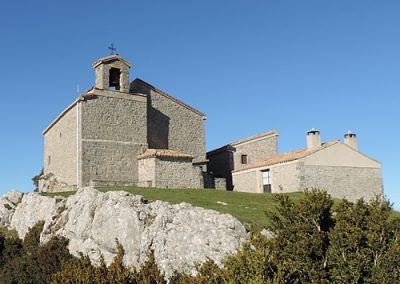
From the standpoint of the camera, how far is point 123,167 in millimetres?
33469

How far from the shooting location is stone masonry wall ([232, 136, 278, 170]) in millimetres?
41125

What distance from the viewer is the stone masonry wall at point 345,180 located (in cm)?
3309

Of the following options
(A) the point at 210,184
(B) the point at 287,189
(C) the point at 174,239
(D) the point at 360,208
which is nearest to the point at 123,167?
(A) the point at 210,184

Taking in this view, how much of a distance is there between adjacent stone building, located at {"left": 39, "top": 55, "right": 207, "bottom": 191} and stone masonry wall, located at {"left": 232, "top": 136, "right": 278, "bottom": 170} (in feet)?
14.2

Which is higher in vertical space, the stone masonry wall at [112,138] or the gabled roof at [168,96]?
the gabled roof at [168,96]

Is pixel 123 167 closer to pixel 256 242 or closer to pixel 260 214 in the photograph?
pixel 260 214

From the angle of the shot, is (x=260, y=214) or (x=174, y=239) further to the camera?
(x=260, y=214)

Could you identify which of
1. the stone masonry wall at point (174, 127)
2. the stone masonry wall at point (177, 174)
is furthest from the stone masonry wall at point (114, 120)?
the stone masonry wall at point (177, 174)

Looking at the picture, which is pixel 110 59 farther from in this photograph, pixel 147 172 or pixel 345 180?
pixel 345 180

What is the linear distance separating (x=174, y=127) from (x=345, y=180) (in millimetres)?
14811

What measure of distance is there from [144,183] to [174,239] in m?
16.3

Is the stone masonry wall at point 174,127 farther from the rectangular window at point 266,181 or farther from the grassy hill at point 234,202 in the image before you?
the grassy hill at point 234,202

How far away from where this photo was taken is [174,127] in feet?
125

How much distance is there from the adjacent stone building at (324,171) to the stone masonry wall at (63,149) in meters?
14.8
